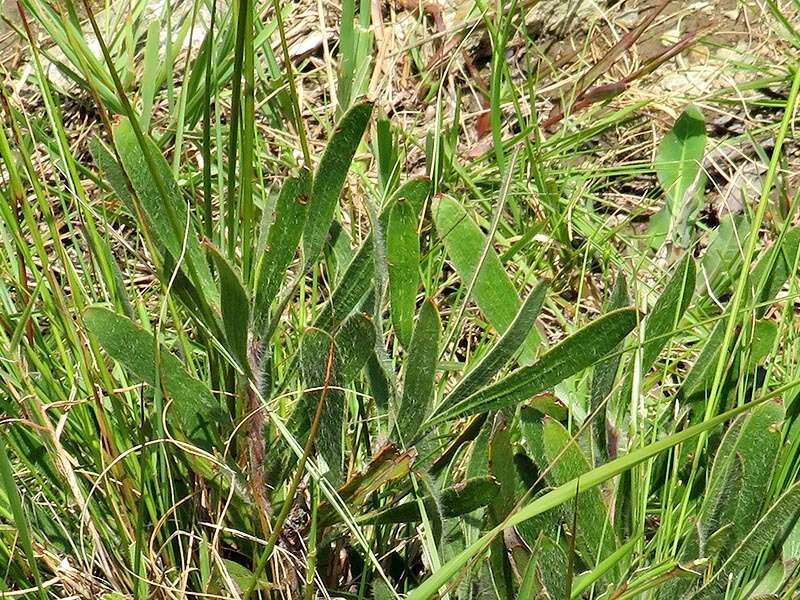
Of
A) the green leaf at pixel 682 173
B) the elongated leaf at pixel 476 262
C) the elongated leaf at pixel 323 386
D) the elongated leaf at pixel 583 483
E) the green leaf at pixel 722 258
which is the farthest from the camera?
the green leaf at pixel 682 173

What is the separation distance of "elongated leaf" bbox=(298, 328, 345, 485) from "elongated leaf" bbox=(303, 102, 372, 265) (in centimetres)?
9

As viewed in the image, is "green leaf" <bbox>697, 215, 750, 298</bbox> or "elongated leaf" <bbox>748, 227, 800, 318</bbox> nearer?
"elongated leaf" <bbox>748, 227, 800, 318</bbox>

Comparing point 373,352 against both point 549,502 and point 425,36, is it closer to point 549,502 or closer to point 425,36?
point 549,502

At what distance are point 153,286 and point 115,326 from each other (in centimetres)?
68

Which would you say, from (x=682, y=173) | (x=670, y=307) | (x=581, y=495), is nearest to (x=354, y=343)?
(x=581, y=495)

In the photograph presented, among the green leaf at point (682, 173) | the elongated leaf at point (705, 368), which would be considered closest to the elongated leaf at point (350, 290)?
the elongated leaf at point (705, 368)

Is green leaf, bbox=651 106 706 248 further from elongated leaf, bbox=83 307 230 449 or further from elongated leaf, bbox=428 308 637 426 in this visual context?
elongated leaf, bbox=83 307 230 449

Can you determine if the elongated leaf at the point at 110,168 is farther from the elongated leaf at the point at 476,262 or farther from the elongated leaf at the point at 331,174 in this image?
the elongated leaf at the point at 476,262

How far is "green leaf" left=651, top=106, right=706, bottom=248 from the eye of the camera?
1816 mm

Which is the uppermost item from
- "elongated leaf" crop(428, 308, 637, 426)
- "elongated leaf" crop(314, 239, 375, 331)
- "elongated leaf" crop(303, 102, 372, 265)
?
"elongated leaf" crop(303, 102, 372, 265)

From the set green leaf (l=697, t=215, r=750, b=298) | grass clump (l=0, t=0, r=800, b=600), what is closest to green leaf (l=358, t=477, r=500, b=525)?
grass clump (l=0, t=0, r=800, b=600)

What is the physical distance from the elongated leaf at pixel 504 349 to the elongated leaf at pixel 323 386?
0.36 feet

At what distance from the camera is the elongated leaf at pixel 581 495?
1.05 metres

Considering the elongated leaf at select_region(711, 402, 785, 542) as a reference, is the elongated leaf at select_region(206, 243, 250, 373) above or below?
above
